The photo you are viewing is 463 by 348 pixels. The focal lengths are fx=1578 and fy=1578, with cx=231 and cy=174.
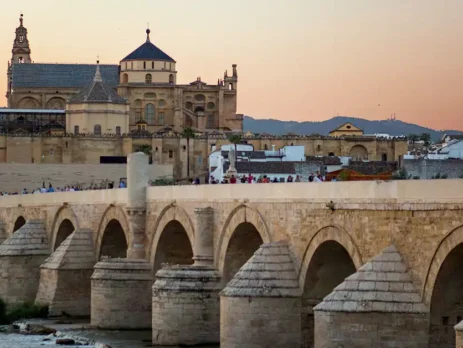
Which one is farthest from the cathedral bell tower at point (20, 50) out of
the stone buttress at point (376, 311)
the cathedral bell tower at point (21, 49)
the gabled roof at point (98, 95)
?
the stone buttress at point (376, 311)

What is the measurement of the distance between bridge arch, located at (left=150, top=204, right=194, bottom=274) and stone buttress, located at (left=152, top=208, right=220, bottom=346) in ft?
17.6

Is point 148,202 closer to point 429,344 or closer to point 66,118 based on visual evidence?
point 429,344

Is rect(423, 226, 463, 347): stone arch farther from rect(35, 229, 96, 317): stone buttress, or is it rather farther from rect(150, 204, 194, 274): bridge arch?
rect(35, 229, 96, 317): stone buttress

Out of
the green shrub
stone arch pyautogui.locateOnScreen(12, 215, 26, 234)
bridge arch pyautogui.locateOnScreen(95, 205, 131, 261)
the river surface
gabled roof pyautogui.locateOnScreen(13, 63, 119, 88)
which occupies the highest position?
gabled roof pyautogui.locateOnScreen(13, 63, 119, 88)

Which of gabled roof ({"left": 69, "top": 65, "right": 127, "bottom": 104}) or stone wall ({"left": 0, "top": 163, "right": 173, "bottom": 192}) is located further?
gabled roof ({"left": 69, "top": 65, "right": 127, "bottom": 104})

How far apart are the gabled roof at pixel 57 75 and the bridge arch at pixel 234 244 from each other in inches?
3643

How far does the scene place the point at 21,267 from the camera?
49.1 metres

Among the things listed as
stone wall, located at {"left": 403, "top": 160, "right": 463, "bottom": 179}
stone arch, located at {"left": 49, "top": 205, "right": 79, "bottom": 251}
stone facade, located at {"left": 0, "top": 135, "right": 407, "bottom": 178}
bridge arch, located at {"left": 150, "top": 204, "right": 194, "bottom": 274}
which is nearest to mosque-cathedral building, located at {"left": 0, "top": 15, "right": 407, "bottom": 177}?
stone facade, located at {"left": 0, "top": 135, "right": 407, "bottom": 178}

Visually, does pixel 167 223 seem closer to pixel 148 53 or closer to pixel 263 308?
pixel 263 308

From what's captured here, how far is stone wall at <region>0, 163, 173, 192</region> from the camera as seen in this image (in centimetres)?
9588

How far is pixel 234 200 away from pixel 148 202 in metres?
7.87

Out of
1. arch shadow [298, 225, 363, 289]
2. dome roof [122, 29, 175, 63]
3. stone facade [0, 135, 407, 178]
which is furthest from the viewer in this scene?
dome roof [122, 29, 175, 63]

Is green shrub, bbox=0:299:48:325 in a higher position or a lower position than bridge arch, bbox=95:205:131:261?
lower

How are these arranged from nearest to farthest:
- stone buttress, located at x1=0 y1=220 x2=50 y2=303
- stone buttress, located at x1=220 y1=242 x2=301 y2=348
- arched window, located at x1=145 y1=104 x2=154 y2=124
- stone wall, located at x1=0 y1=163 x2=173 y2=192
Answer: stone buttress, located at x1=220 y1=242 x2=301 y2=348 → stone buttress, located at x1=0 y1=220 x2=50 y2=303 → stone wall, located at x1=0 y1=163 x2=173 y2=192 → arched window, located at x1=145 y1=104 x2=154 y2=124
